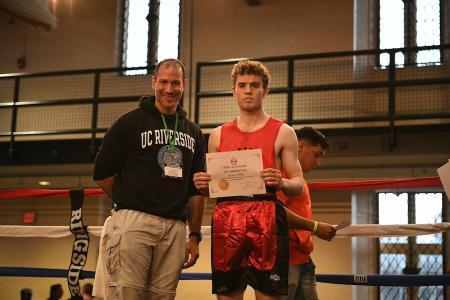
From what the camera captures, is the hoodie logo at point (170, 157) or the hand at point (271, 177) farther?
the hoodie logo at point (170, 157)

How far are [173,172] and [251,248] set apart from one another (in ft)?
1.60

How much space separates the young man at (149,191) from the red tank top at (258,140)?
26 cm

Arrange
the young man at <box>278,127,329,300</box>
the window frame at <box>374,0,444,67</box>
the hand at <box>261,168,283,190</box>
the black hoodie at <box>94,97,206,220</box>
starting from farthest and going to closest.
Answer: the window frame at <box>374,0,444,67</box> → the young man at <box>278,127,329,300</box> → the black hoodie at <box>94,97,206,220</box> → the hand at <box>261,168,283,190</box>

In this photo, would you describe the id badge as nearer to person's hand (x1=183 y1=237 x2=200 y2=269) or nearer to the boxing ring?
person's hand (x1=183 y1=237 x2=200 y2=269)

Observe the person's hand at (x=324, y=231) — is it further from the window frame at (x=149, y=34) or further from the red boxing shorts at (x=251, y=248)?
the window frame at (x=149, y=34)

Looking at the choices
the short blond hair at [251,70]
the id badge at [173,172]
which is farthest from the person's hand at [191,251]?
the short blond hair at [251,70]

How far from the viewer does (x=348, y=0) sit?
8.50m

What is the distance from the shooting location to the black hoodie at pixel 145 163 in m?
2.62

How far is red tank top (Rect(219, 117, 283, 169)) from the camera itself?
248cm

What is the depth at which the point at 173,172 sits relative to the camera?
265 centimetres

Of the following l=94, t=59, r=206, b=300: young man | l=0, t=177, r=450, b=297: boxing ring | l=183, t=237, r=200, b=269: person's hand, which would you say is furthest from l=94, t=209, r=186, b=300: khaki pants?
l=0, t=177, r=450, b=297: boxing ring

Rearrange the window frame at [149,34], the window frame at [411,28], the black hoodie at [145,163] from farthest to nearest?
the window frame at [149,34] < the window frame at [411,28] < the black hoodie at [145,163]

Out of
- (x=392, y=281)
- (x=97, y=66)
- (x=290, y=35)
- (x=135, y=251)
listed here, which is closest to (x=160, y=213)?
(x=135, y=251)

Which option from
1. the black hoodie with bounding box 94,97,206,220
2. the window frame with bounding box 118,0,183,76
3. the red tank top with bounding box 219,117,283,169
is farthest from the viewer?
the window frame with bounding box 118,0,183,76
